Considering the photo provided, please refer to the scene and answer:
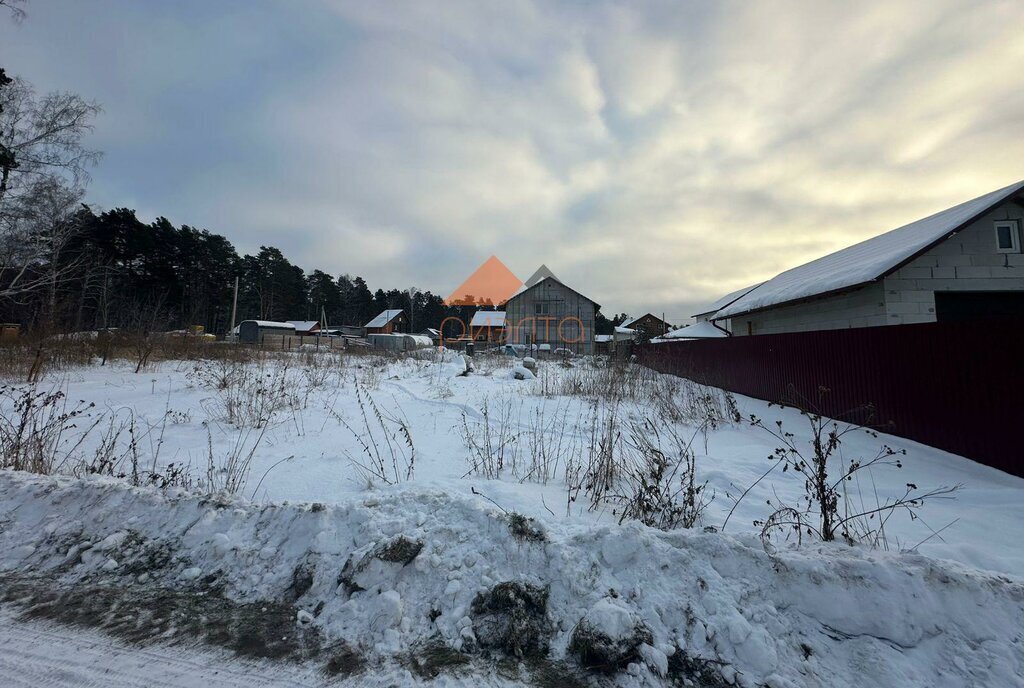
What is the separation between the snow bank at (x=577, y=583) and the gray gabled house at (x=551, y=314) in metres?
33.6

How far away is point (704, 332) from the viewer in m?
21.0

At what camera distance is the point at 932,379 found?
5.08m

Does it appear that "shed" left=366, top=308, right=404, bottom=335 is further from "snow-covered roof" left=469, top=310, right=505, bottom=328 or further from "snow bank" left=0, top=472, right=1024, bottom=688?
"snow bank" left=0, top=472, right=1024, bottom=688

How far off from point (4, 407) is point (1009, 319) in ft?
43.4

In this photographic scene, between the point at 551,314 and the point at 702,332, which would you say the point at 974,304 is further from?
the point at 551,314

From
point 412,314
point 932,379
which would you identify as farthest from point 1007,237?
point 412,314

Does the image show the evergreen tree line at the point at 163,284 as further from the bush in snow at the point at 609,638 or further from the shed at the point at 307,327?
the bush in snow at the point at 609,638

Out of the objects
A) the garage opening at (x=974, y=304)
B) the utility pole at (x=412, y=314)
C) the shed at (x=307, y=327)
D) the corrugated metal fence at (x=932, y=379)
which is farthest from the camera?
the utility pole at (x=412, y=314)

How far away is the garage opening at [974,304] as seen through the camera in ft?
31.8

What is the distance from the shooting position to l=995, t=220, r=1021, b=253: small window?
9.72 metres

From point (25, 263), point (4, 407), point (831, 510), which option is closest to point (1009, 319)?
point (831, 510)

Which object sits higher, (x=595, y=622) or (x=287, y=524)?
(x=287, y=524)

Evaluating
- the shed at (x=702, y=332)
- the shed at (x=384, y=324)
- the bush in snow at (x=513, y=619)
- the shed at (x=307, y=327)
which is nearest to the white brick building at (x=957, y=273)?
the shed at (x=702, y=332)

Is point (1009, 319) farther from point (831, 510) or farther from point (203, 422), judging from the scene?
point (203, 422)
